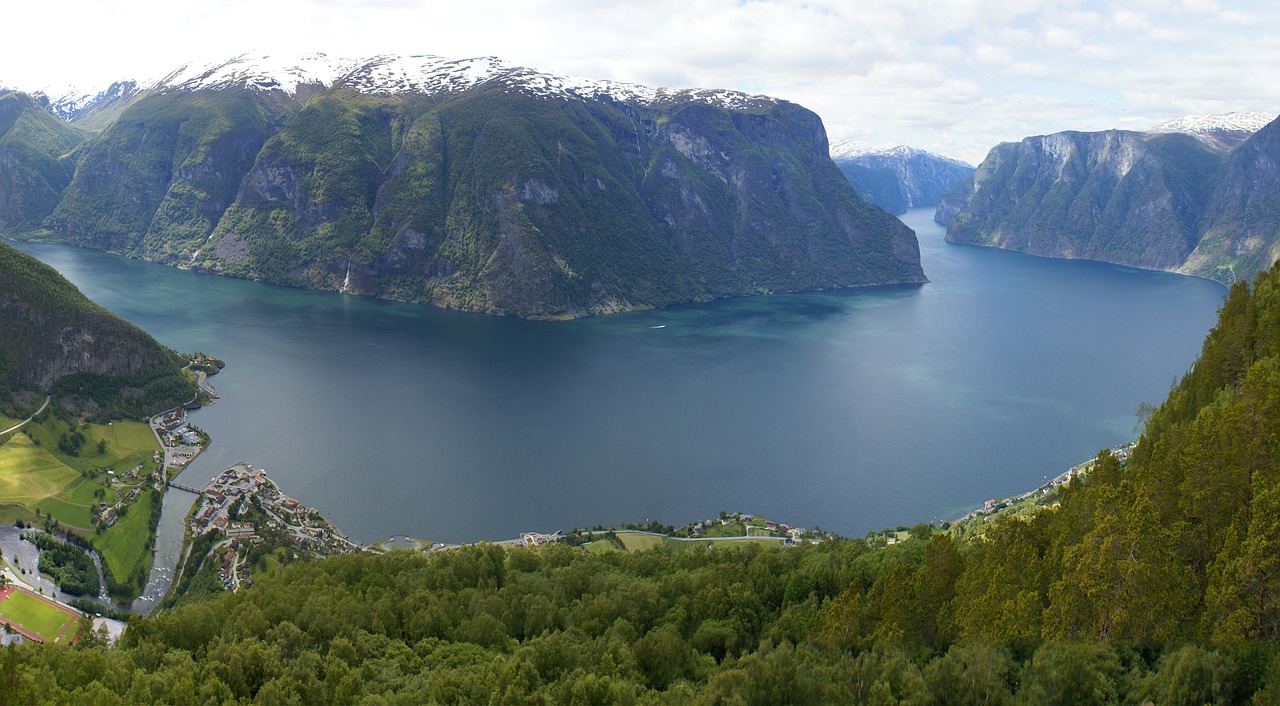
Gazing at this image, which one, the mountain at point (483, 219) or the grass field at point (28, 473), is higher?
the mountain at point (483, 219)

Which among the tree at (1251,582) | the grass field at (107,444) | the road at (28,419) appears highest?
the tree at (1251,582)

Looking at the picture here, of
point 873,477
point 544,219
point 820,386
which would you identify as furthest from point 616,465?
point 544,219

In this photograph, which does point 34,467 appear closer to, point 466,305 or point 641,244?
point 466,305

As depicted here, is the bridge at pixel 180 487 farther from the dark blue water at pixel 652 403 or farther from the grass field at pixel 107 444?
the grass field at pixel 107 444

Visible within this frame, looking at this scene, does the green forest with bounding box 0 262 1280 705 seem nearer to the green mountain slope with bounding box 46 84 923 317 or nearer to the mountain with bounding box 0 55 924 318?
the mountain with bounding box 0 55 924 318

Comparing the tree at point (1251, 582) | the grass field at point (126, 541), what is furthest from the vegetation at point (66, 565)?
the tree at point (1251, 582)

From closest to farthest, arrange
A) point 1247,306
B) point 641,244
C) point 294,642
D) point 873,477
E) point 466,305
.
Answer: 1. point 294,642
2. point 1247,306
3. point 873,477
4. point 466,305
5. point 641,244

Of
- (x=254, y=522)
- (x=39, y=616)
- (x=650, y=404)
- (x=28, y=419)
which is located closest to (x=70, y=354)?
(x=28, y=419)
